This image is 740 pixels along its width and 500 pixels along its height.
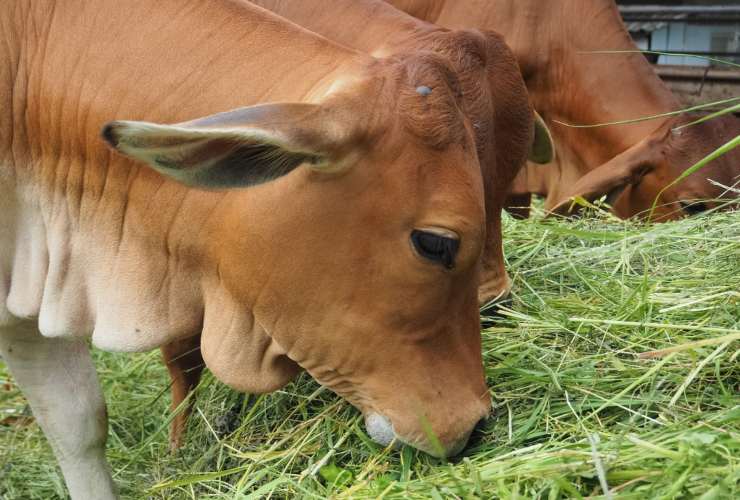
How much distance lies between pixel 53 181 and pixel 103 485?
1.13 m

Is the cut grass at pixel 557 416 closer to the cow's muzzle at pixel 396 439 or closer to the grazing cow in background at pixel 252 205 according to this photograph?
the cow's muzzle at pixel 396 439

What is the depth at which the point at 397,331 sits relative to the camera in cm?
249

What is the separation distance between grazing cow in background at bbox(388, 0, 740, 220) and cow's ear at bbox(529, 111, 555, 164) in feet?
5.14

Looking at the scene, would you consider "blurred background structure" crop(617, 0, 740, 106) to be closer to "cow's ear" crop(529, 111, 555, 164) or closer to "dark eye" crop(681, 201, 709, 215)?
"dark eye" crop(681, 201, 709, 215)

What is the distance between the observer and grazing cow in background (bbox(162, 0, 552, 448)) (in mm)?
2945

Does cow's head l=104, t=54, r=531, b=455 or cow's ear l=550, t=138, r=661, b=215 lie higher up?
cow's head l=104, t=54, r=531, b=455

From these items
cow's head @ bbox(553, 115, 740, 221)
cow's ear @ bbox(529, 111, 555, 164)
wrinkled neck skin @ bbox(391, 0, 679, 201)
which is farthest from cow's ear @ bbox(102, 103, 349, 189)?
wrinkled neck skin @ bbox(391, 0, 679, 201)

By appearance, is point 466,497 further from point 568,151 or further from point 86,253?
point 568,151

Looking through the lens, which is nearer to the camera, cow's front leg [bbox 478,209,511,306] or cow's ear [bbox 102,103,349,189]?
cow's ear [bbox 102,103,349,189]

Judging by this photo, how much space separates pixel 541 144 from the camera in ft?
13.0

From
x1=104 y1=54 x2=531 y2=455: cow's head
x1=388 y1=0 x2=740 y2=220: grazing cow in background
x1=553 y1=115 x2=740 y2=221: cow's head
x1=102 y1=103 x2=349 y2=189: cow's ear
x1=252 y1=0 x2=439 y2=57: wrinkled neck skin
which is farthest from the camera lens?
x1=388 y1=0 x2=740 y2=220: grazing cow in background

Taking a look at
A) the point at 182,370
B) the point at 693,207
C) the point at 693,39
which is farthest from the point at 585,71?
the point at 693,39

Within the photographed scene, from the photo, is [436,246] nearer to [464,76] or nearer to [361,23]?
[464,76]

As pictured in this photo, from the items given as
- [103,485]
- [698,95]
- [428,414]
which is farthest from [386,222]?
[698,95]
